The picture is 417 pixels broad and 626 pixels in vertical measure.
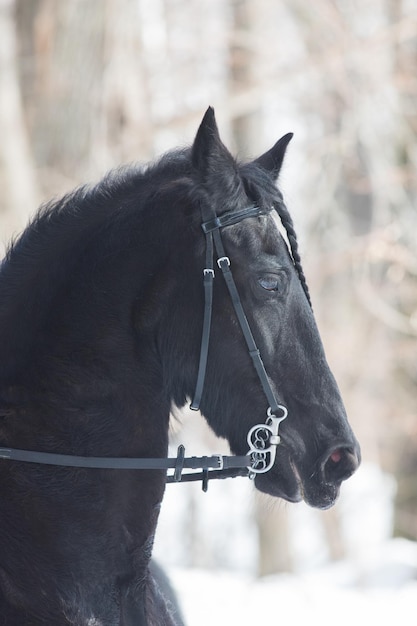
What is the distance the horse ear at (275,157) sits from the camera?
334 centimetres

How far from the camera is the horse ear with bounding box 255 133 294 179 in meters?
3.34

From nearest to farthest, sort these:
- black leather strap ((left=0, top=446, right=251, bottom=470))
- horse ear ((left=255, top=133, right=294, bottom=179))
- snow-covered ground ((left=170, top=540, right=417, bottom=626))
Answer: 1. black leather strap ((left=0, top=446, right=251, bottom=470))
2. horse ear ((left=255, top=133, right=294, bottom=179))
3. snow-covered ground ((left=170, top=540, right=417, bottom=626))

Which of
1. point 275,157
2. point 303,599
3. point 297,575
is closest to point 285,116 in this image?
point 297,575

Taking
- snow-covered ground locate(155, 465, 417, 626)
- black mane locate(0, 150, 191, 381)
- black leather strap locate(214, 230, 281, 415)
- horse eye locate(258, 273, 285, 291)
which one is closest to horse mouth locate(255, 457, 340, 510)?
black leather strap locate(214, 230, 281, 415)

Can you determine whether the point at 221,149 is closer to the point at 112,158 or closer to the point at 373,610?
the point at 373,610

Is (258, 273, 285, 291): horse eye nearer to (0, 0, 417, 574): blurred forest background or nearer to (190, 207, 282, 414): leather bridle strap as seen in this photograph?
(190, 207, 282, 414): leather bridle strap

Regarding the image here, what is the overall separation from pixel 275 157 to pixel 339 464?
114cm

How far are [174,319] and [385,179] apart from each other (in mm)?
8282

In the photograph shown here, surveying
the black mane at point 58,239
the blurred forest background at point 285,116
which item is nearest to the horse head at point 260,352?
the black mane at point 58,239

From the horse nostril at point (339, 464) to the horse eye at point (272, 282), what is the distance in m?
0.55

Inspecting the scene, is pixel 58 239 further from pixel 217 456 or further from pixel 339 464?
pixel 339 464

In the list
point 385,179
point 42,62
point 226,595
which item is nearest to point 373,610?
point 226,595

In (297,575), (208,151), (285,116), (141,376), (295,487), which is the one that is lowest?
(295,487)

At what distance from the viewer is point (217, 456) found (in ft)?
9.86
